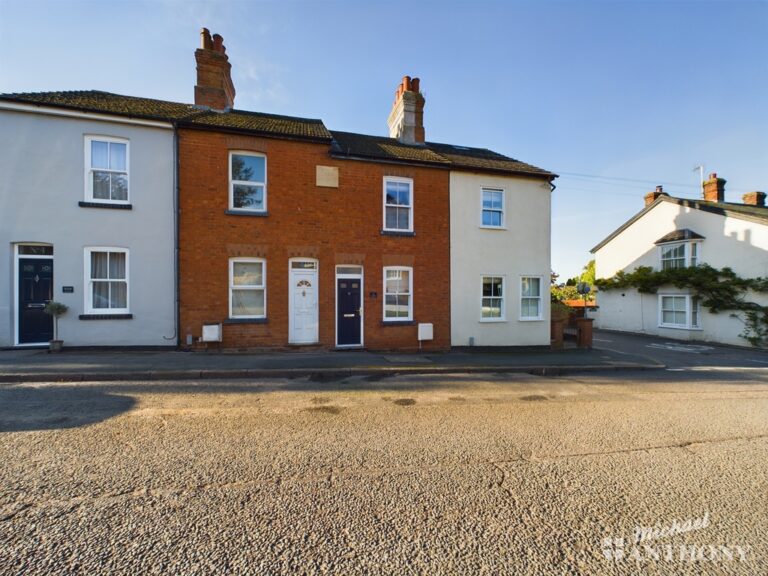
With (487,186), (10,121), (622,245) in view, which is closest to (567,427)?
(487,186)

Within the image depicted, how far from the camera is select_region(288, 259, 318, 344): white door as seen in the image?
10430mm

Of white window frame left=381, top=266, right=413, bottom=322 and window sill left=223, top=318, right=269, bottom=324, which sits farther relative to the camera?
white window frame left=381, top=266, right=413, bottom=322

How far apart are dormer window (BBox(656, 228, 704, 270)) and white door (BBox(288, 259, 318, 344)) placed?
19.4 meters

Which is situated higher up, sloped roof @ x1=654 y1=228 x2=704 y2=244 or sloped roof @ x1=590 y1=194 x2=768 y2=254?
sloped roof @ x1=590 y1=194 x2=768 y2=254

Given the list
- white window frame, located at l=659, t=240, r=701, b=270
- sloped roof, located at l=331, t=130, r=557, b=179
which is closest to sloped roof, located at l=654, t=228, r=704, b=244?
white window frame, located at l=659, t=240, r=701, b=270

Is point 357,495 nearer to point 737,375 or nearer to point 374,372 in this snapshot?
point 374,372

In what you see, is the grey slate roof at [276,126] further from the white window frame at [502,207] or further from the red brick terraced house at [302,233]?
the white window frame at [502,207]

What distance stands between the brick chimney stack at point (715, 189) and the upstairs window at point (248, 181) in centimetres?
2643

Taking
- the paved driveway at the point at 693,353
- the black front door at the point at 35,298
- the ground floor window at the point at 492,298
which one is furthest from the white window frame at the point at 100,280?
the paved driveway at the point at 693,353

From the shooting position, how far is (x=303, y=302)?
34.6 feet

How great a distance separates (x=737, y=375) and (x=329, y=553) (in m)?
12.6

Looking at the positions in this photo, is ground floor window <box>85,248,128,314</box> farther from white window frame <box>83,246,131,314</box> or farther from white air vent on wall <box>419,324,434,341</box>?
white air vent on wall <box>419,324,434,341</box>

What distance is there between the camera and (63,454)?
3701mm

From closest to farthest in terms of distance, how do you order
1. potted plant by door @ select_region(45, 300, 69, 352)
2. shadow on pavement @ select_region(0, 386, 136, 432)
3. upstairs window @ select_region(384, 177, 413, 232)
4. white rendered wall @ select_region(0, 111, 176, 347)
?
shadow on pavement @ select_region(0, 386, 136, 432), potted plant by door @ select_region(45, 300, 69, 352), white rendered wall @ select_region(0, 111, 176, 347), upstairs window @ select_region(384, 177, 413, 232)
